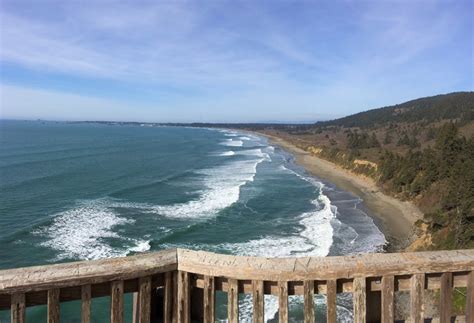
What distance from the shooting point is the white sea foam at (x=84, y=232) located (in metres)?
21.4

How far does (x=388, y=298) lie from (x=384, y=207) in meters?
37.4

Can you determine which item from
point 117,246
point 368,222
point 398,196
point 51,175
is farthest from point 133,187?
point 398,196

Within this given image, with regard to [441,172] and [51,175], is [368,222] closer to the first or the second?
[441,172]

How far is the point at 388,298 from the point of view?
312 centimetres

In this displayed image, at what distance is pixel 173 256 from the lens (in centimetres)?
312

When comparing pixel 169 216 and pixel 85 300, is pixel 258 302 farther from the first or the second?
pixel 169 216

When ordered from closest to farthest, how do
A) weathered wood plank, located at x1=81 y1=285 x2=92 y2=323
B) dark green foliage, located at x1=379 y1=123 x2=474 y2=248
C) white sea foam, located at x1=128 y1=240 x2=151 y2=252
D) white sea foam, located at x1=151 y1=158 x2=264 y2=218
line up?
weathered wood plank, located at x1=81 y1=285 x2=92 y2=323 < white sea foam, located at x1=128 y1=240 x2=151 y2=252 < dark green foliage, located at x1=379 y1=123 x2=474 y2=248 < white sea foam, located at x1=151 y1=158 x2=264 y2=218

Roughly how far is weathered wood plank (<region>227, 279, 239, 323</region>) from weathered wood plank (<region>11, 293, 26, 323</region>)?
4.66ft

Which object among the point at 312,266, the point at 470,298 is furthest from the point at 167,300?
the point at 470,298

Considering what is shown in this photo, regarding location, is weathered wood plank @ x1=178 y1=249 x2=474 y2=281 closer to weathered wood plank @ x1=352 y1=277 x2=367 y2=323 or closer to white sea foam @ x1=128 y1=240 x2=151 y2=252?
weathered wood plank @ x1=352 y1=277 x2=367 y2=323

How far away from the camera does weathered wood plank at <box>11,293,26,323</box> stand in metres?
2.69

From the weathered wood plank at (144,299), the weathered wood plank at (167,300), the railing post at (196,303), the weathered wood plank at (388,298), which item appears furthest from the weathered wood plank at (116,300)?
the weathered wood plank at (388,298)

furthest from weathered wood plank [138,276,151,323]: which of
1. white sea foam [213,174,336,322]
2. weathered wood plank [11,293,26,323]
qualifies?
white sea foam [213,174,336,322]

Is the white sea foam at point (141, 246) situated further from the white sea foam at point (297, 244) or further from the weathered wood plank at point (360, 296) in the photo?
the weathered wood plank at point (360, 296)
